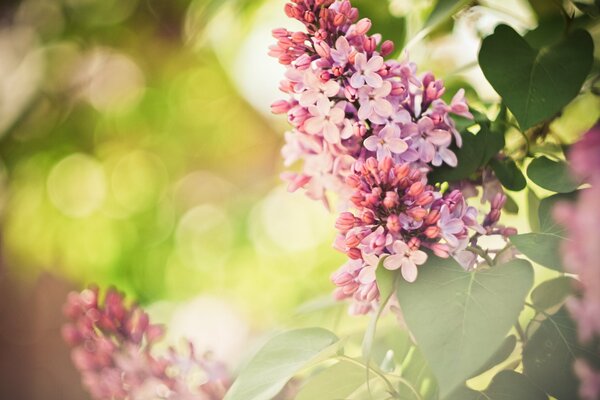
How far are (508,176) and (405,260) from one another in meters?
0.12

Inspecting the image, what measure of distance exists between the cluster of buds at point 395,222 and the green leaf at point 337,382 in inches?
2.6

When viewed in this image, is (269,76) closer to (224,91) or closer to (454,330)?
(224,91)

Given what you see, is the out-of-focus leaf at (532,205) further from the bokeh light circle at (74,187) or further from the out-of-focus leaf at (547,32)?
the bokeh light circle at (74,187)

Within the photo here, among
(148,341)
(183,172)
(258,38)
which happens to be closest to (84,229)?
(183,172)

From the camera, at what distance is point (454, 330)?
275mm

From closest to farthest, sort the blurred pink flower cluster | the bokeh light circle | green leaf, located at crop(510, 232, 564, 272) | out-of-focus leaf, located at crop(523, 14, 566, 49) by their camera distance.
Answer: the blurred pink flower cluster, green leaf, located at crop(510, 232, 564, 272), out-of-focus leaf, located at crop(523, 14, 566, 49), the bokeh light circle

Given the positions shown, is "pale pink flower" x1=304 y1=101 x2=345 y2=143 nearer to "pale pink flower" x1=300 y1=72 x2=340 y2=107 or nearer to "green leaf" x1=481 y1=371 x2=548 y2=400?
"pale pink flower" x1=300 y1=72 x2=340 y2=107

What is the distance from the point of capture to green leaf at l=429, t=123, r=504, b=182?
36 cm

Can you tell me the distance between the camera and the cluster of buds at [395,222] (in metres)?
0.31

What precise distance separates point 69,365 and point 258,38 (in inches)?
44.2

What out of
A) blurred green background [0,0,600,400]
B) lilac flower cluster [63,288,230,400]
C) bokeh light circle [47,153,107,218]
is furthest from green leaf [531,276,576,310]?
bokeh light circle [47,153,107,218]

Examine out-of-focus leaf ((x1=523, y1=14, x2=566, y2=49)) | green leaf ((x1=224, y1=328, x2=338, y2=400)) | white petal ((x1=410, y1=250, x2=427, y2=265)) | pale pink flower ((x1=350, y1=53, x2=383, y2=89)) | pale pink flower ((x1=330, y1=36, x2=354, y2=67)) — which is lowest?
green leaf ((x1=224, y1=328, x2=338, y2=400))

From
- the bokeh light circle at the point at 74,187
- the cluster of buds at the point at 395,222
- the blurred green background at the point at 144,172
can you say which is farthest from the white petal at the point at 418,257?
the bokeh light circle at the point at 74,187

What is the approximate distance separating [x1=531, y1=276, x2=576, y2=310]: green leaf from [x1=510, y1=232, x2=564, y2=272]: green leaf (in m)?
0.05
